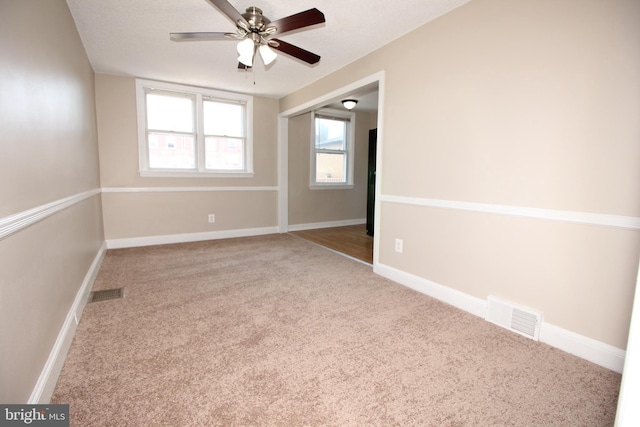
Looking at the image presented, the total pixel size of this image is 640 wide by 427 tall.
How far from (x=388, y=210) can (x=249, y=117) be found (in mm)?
3097

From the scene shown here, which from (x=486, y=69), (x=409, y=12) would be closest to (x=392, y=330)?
(x=486, y=69)

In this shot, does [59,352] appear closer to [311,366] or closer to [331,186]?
[311,366]

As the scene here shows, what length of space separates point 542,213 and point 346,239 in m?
3.21

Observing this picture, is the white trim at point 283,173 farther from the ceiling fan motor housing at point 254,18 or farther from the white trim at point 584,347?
the white trim at point 584,347

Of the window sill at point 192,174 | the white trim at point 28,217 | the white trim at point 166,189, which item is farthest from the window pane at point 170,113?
the white trim at point 28,217

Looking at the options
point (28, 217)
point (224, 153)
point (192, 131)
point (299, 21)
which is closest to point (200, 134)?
point (192, 131)

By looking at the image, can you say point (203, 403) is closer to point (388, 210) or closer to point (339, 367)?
point (339, 367)

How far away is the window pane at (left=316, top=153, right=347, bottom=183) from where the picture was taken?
590 cm

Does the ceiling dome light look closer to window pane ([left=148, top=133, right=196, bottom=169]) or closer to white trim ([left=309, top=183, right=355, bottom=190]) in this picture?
window pane ([left=148, top=133, right=196, bottom=169])

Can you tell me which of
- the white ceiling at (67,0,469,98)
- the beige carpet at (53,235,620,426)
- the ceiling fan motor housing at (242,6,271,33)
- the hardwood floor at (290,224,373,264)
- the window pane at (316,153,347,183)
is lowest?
the beige carpet at (53,235,620,426)

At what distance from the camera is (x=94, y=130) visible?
367cm

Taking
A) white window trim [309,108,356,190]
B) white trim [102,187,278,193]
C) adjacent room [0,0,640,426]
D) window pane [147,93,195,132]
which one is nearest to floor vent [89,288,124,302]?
adjacent room [0,0,640,426]

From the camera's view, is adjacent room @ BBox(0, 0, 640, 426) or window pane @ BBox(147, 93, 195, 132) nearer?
adjacent room @ BBox(0, 0, 640, 426)

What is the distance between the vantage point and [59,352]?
5.25 ft
